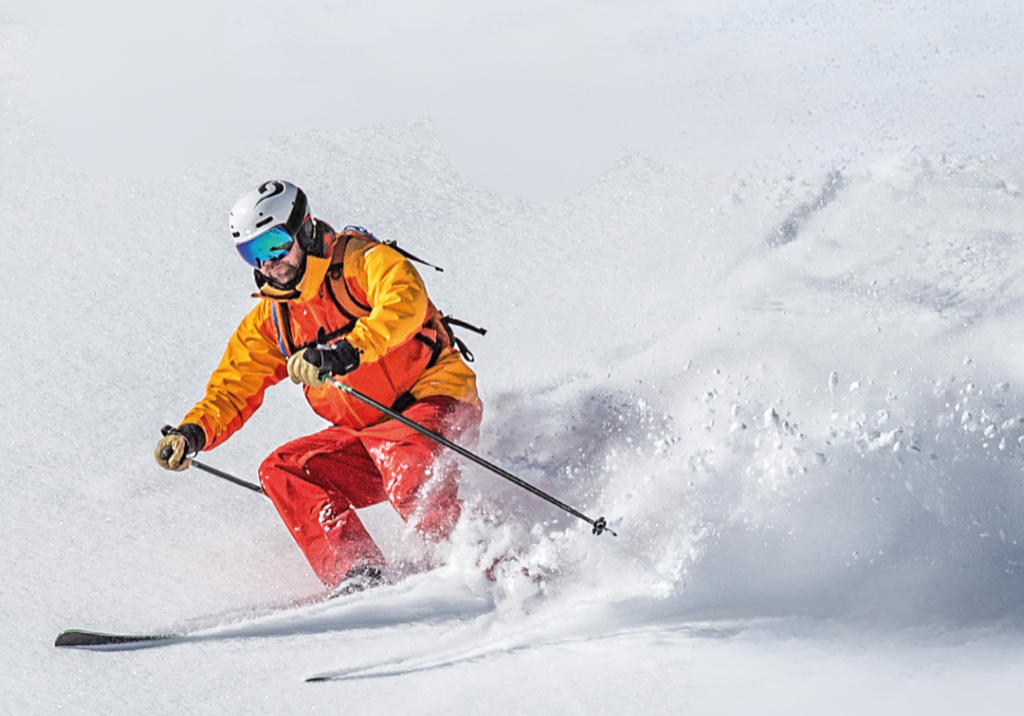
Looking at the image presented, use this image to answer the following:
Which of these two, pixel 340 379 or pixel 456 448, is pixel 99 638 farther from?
pixel 456 448

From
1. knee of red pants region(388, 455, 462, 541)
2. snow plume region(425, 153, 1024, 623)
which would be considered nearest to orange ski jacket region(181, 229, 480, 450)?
knee of red pants region(388, 455, 462, 541)

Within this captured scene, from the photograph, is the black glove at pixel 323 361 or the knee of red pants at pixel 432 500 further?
the knee of red pants at pixel 432 500

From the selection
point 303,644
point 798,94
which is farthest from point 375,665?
point 798,94

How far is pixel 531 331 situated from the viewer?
799 centimetres

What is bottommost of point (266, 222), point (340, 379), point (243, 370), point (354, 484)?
point (354, 484)

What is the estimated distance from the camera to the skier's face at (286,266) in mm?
5429

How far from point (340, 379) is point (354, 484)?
0.52 meters

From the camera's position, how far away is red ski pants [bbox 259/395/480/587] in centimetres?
562

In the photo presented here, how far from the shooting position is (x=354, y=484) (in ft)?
19.2

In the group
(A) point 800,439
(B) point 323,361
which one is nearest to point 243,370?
(B) point 323,361

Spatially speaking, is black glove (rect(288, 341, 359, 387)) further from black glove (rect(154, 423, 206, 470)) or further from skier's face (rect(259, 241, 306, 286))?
black glove (rect(154, 423, 206, 470))

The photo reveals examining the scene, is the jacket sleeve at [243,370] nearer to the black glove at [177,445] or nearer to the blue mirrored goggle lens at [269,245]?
the black glove at [177,445]

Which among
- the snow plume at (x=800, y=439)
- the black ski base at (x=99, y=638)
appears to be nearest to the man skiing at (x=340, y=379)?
the snow plume at (x=800, y=439)

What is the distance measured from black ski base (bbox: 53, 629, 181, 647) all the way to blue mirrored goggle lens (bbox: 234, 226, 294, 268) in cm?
167
